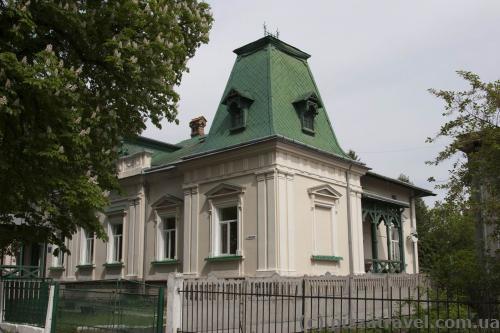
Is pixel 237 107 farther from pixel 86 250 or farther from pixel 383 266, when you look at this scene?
pixel 86 250

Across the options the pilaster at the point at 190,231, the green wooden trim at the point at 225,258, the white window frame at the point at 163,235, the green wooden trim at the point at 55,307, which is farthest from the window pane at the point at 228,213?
the green wooden trim at the point at 55,307

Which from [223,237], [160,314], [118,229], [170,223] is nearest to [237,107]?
[223,237]

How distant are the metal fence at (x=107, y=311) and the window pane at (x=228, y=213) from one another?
26.5 ft

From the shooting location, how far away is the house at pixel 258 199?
749 inches

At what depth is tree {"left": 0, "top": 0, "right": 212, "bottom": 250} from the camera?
1027 cm

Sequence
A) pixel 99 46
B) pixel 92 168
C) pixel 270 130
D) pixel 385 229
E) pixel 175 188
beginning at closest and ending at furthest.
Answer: pixel 99 46, pixel 92 168, pixel 270 130, pixel 175 188, pixel 385 229

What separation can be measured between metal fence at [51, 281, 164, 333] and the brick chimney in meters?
18.7

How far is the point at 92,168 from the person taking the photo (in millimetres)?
12711

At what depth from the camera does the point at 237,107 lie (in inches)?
827

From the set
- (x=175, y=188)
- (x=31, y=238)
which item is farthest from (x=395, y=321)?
(x=175, y=188)

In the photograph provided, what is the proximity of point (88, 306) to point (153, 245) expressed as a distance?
11.1 meters

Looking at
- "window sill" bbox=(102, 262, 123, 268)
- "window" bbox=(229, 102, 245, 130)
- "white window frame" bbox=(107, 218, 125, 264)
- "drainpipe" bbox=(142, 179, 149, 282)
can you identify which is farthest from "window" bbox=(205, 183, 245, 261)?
"white window frame" bbox=(107, 218, 125, 264)

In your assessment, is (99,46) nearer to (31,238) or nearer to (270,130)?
(31,238)

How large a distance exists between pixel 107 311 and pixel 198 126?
65.4 ft
